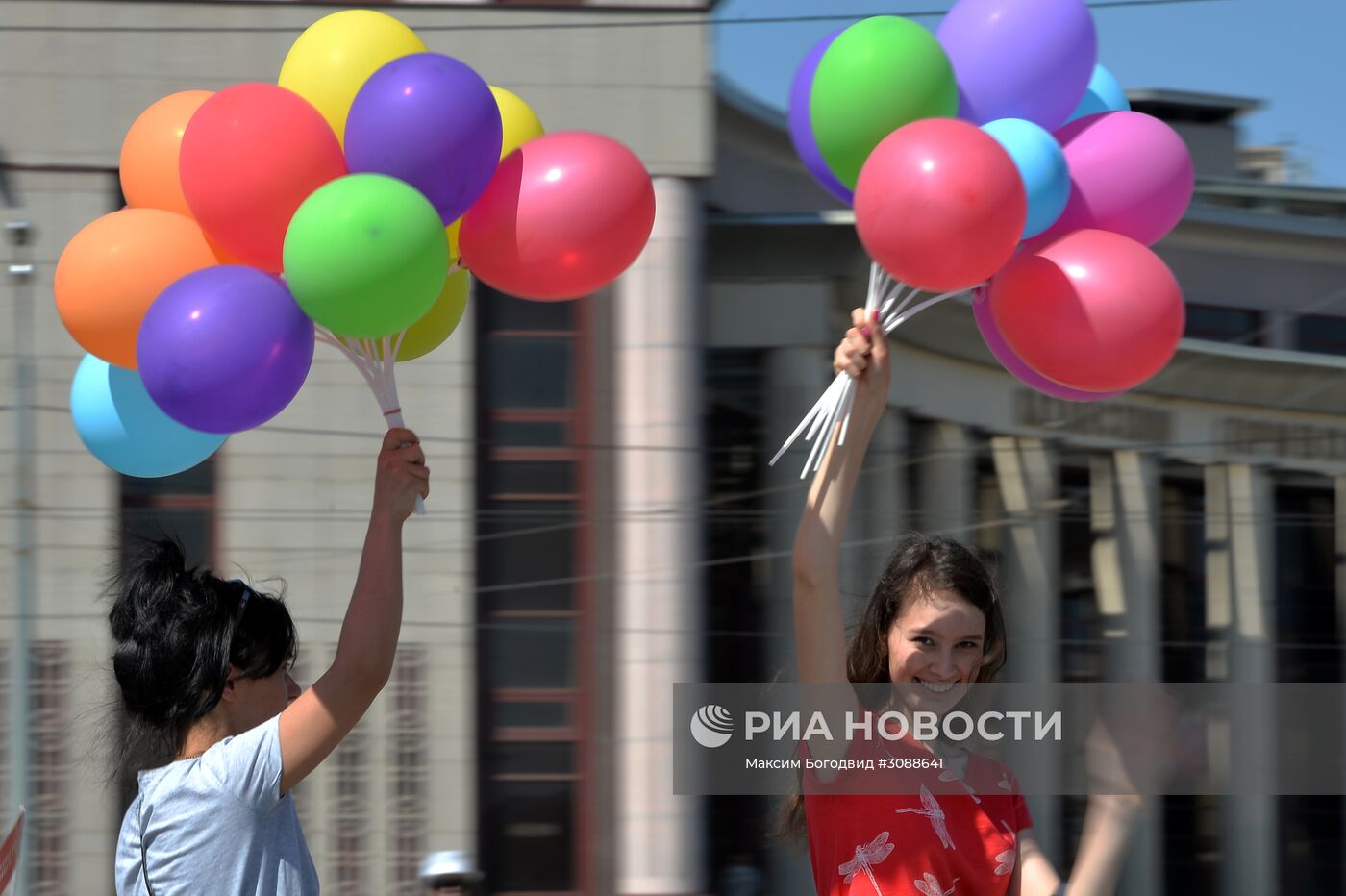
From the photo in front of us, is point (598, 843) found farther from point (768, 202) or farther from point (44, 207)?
point (44, 207)

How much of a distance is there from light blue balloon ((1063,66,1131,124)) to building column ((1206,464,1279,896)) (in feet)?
9.46

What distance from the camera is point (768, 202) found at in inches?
198

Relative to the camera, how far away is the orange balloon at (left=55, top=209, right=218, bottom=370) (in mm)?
1979

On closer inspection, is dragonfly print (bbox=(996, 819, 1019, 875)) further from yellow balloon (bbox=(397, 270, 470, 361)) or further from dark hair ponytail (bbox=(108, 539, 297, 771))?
yellow balloon (bbox=(397, 270, 470, 361))

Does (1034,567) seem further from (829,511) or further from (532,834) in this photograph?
(829,511)

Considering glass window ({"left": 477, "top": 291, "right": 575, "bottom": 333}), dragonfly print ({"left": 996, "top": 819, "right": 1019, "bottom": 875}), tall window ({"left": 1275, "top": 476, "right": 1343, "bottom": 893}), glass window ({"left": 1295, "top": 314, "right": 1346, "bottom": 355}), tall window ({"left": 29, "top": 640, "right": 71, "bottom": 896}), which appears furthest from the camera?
glass window ({"left": 1295, "top": 314, "right": 1346, "bottom": 355})

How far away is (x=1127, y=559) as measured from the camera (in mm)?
4980

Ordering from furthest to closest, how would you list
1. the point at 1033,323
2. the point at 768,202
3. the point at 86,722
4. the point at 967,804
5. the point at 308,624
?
the point at 768,202 → the point at 308,624 → the point at 86,722 → the point at 1033,323 → the point at 967,804

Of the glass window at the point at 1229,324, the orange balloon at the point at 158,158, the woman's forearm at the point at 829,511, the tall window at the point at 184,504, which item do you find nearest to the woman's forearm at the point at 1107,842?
the woman's forearm at the point at 829,511

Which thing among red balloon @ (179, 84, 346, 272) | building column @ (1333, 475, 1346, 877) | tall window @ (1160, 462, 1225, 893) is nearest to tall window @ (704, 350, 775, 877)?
tall window @ (1160, 462, 1225, 893)

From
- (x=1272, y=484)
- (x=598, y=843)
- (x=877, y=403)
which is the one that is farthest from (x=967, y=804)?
(x=1272, y=484)

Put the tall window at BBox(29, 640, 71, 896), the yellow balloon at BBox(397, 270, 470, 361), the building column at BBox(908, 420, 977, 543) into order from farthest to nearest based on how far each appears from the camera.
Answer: the building column at BBox(908, 420, 977, 543) < the tall window at BBox(29, 640, 71, 896) < the yellow balloon at BBox(397, 270, 470, 361)

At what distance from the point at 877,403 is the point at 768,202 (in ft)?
10.5

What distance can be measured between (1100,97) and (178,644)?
1.48m
